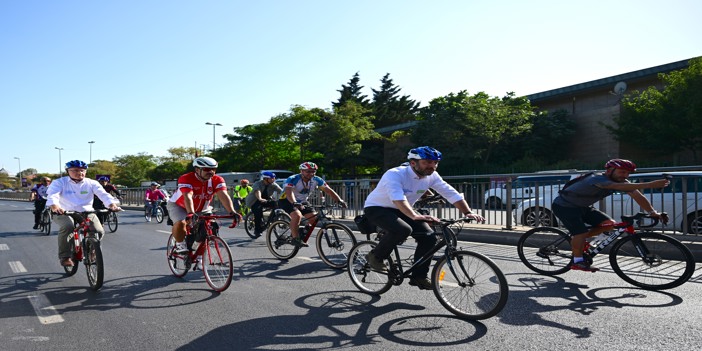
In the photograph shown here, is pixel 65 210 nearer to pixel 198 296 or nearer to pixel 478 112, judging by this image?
pixel 198 296

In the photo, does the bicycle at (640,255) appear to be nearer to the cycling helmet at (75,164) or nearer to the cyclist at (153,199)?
the cycling helmet at (75,164)

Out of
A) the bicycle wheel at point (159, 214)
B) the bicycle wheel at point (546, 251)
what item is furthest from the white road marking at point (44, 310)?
the bicycle wheel at point (159, 214)

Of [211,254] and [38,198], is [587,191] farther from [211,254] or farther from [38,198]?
[38,198]

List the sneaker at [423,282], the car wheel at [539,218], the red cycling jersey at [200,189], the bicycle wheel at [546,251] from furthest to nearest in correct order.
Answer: the car wheel at [539,218]
the bicycle wheel at [546,251]
the red cycling jersey at [200,189]
the sneaker at [423,282]

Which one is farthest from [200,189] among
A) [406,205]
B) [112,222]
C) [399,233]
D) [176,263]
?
[112,222]

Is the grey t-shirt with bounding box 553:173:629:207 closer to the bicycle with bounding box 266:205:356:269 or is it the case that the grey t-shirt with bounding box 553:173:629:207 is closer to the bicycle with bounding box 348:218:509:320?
the bicycle with bounding box 348:218:509:320

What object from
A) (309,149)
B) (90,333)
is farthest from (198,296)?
(309,149)

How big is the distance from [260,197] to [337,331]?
759 cm

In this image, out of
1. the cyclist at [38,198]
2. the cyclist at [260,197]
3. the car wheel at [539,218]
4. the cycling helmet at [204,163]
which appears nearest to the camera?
the cycling helmet at [204,163]

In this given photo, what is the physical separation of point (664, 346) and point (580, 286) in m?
2.25

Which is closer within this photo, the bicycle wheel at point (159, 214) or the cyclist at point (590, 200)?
the cyclist at point (590, 200)

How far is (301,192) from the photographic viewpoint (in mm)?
8602

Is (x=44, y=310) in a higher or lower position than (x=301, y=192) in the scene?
lower

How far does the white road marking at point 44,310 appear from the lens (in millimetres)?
4795
